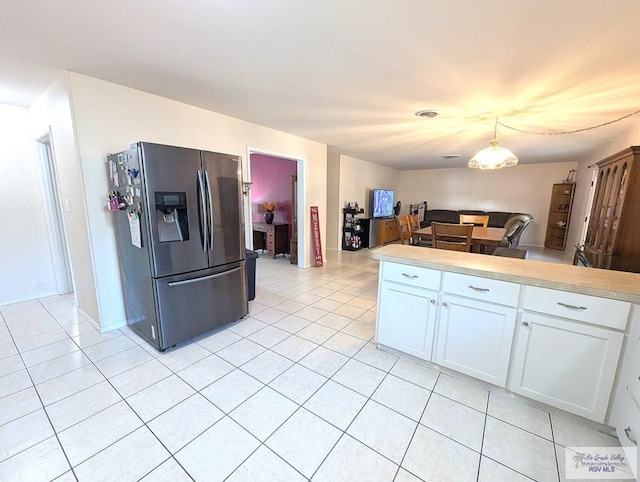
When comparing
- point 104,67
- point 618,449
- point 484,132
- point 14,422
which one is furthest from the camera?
point 484,132

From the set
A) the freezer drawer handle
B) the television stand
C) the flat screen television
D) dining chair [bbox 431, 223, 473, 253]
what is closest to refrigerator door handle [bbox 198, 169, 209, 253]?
the freezer drawer handle

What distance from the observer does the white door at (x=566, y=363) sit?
148 cm

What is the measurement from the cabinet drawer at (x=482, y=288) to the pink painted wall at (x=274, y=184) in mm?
4414

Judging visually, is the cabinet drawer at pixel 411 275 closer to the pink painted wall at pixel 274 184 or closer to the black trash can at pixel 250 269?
the black trash can at pixel 250 269

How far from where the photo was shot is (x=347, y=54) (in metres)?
1.92

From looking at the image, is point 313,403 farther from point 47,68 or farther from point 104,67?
point 47,68

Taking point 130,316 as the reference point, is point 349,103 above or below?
above

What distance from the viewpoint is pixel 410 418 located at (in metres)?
1.64

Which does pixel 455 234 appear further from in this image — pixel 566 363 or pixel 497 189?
pixel 497 189

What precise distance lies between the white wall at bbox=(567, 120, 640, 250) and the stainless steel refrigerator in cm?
508

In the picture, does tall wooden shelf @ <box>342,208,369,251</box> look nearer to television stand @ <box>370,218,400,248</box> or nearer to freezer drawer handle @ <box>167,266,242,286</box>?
television stand @ <box>370,218,400,248</box>

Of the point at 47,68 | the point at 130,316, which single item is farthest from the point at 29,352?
the point at 47,68

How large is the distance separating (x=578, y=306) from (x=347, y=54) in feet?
7.03

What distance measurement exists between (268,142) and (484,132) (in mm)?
3230
